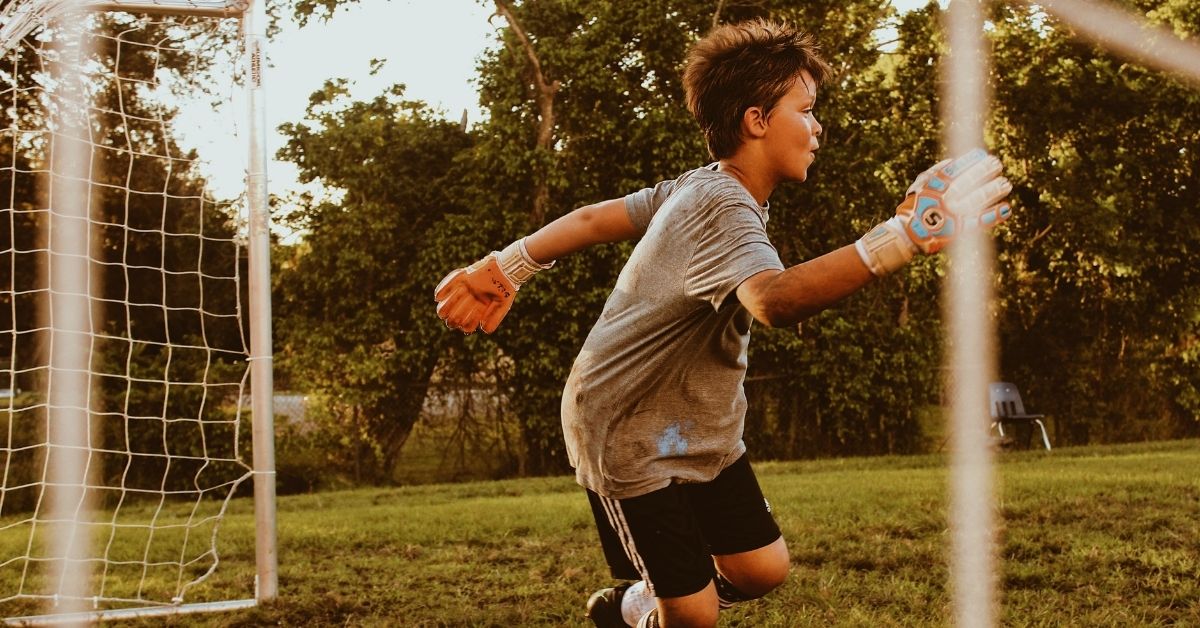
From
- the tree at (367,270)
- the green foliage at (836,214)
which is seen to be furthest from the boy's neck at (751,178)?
the tree at (367,270)

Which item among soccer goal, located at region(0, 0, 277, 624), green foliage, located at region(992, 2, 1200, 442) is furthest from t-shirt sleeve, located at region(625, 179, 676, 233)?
green foliage, located at region(992, 2, 1200, 442)

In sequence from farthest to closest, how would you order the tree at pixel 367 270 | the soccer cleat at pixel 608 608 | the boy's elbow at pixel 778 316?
1. the tree at pixel 367 270
2. the soccer cleat at pixel 608 608
3. the boy's elbow at pixel 778 316

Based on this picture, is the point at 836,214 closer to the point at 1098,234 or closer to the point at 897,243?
the point at 1098,234

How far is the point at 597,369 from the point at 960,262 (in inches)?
529

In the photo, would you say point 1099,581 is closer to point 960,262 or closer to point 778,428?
point 778,428

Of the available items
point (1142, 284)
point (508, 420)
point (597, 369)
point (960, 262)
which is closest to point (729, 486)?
point (597, 369)

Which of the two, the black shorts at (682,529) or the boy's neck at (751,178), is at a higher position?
the boy's neck at (751,178)

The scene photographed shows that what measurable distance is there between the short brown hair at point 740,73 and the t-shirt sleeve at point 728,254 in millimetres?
394

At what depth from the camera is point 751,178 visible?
2.57m

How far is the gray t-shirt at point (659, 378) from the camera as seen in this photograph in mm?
2461

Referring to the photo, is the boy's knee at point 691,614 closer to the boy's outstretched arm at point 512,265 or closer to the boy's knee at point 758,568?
the boy's knee at point 758,568

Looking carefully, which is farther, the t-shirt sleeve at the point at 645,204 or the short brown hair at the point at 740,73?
the t-shirt sleeve at the point at 645,204

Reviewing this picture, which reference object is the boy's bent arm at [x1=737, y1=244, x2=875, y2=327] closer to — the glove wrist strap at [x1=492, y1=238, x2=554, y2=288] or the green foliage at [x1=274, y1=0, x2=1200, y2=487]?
the glove wrist strap at [x1=492, y1=238, x2=554, y2=288]

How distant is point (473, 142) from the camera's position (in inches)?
545
